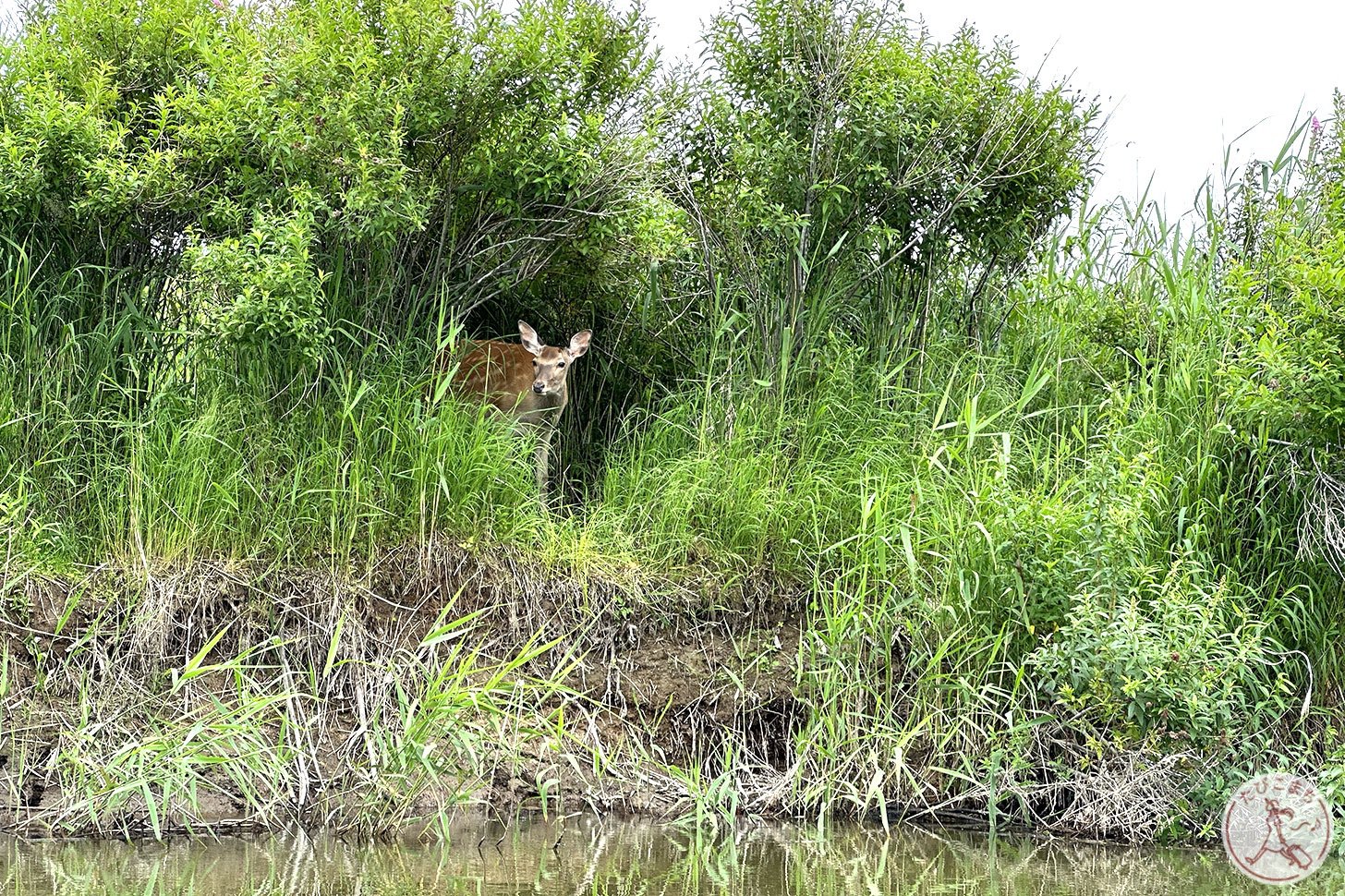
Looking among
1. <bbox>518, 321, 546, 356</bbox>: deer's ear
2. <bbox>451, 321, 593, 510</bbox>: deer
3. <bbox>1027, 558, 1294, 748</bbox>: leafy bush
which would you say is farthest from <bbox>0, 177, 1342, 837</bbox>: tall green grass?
<bbox>518, 321, 546, 356</bbox>: deer's ear

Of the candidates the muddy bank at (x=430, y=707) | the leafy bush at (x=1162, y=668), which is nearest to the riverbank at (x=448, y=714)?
the muddy bank at (x=430, y=707)

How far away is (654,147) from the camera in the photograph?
735cm

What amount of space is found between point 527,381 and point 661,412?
784 mm

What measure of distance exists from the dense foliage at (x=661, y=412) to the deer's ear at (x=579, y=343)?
0.45m

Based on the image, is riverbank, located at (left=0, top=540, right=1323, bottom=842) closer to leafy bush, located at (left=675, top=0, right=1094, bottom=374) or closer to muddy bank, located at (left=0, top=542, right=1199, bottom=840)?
muddy bank, located at (left=0, top=542, right=1199, bottom=840)

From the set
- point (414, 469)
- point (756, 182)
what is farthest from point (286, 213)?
point (756, 182)

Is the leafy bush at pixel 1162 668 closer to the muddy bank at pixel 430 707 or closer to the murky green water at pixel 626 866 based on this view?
the muddy bank at pixel 430 707

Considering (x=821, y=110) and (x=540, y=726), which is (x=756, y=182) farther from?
(x=540, y=726)

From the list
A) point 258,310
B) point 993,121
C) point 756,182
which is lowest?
point 258,310

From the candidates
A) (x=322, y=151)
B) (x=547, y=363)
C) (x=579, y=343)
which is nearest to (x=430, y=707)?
(x=547, y=363)

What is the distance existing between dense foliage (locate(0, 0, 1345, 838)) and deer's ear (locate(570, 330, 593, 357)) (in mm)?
447

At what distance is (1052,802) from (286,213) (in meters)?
4.36

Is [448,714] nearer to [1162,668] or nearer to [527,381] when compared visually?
[527,381]

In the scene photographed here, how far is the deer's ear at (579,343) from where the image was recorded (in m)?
7.22
